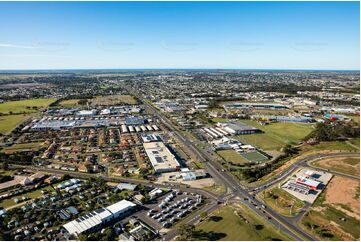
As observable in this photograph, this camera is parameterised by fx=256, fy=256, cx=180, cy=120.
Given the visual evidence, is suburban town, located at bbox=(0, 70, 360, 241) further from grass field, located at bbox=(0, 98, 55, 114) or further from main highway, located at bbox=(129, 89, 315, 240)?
grass field, located at bbox=(0, 98, 55, 114)

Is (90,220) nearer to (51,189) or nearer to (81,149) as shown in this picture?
(51,189)

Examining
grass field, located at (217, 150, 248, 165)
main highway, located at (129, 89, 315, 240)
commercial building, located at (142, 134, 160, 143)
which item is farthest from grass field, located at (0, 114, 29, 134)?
grass field, located at (217, 150, 248, 165)

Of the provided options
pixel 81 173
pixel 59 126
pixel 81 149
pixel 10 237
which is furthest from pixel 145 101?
pixel 10 237

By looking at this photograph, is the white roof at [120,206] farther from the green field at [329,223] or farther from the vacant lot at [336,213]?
the vacant lot at [336,213]

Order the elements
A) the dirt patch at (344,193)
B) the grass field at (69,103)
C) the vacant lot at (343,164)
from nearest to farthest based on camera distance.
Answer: the dirt patch at (344,193) → the vacant lot at (343,164) → the grass field at (69,103)

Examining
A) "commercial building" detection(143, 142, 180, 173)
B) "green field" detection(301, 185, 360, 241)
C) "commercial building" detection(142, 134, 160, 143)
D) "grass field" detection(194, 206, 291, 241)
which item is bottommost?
"grass field" detection(194, 206, 291, 241)

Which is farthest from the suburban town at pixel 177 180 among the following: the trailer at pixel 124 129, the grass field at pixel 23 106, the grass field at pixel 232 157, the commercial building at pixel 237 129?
the grass field at pixel 23 106
